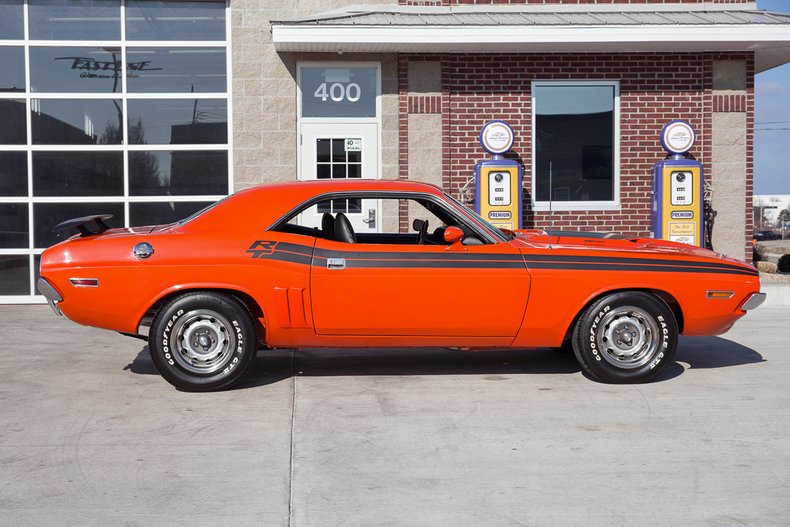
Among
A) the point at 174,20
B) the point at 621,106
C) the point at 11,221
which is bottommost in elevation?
the point at 11,221

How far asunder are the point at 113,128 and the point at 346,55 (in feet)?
10.8

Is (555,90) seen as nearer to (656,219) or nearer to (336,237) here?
(656,219)

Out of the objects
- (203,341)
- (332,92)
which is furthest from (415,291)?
(332,92)

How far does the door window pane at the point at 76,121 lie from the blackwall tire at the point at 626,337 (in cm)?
792

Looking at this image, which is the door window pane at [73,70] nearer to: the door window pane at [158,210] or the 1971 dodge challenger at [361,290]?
the door window pane at [158,210]

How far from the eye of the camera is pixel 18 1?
11984mm

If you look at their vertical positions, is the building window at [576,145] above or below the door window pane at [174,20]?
below

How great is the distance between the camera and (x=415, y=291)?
6320 mm

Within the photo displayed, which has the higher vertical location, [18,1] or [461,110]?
[18,1]

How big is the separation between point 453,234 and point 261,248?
1.35 meters

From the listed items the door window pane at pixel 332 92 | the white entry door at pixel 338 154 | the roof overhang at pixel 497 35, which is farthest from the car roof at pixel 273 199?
the door window pane at pixel 332 92

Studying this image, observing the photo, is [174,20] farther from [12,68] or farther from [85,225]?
[85,225]

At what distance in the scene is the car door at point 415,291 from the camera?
630 cm

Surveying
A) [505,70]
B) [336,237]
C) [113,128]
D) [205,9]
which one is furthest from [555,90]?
[336,237]
